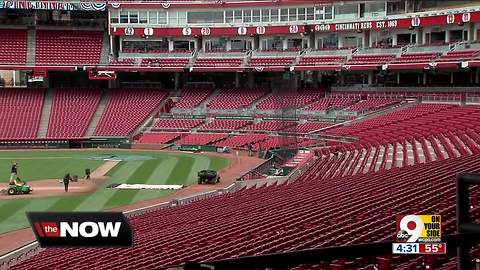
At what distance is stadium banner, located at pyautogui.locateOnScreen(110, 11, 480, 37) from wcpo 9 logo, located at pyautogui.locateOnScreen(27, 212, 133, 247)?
55659mm

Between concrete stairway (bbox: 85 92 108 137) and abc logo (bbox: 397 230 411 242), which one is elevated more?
abc logo (bbox: 397 230 411 242)

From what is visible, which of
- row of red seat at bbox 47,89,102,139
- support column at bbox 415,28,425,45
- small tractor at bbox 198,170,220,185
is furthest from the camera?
support column at bbox 415,28,425,45

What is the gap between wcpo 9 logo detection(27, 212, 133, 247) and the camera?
3004mm

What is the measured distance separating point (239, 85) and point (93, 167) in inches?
1225

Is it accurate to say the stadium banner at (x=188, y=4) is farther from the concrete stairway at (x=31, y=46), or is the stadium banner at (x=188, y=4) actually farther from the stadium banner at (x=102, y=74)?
the concrete stairway at (x=31, y=46)

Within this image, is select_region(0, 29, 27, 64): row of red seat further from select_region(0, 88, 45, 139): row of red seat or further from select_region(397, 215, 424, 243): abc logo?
select_region(397, 215, 424, 243): abc logo

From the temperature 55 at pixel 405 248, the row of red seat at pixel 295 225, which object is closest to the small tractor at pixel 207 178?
the row of red seat at pixel 295 225

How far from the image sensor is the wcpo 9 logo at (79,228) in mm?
3004

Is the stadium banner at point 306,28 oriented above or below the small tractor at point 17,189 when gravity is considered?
above

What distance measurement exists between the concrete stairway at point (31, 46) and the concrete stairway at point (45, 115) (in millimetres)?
3769

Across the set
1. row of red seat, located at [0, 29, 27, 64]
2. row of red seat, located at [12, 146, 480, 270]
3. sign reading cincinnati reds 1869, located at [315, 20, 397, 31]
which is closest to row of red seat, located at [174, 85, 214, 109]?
sign reading cincinnati reds 1869, located at [315, 20, 397, 31]

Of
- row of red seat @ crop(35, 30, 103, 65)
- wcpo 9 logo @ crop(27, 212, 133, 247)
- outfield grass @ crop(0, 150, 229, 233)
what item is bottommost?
outfield grass @ crop(0, 150, 229, 233)

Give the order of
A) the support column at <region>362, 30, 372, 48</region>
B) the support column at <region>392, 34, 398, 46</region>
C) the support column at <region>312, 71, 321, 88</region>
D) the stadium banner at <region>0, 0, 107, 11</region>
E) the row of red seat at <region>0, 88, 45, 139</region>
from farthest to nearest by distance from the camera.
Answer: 1. the support column at <region>312, 71, 321, 88</region>
2. the stadium banner at <region>0, 0, 107, 11</region>
3. the support column at <region>362, 30, 372, 48</region>
4. the support column at <region>392, 34, 398, 46</region>
5. the row of red seat at <region>0, 88, 45, 139</region>

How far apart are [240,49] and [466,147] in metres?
47.3
